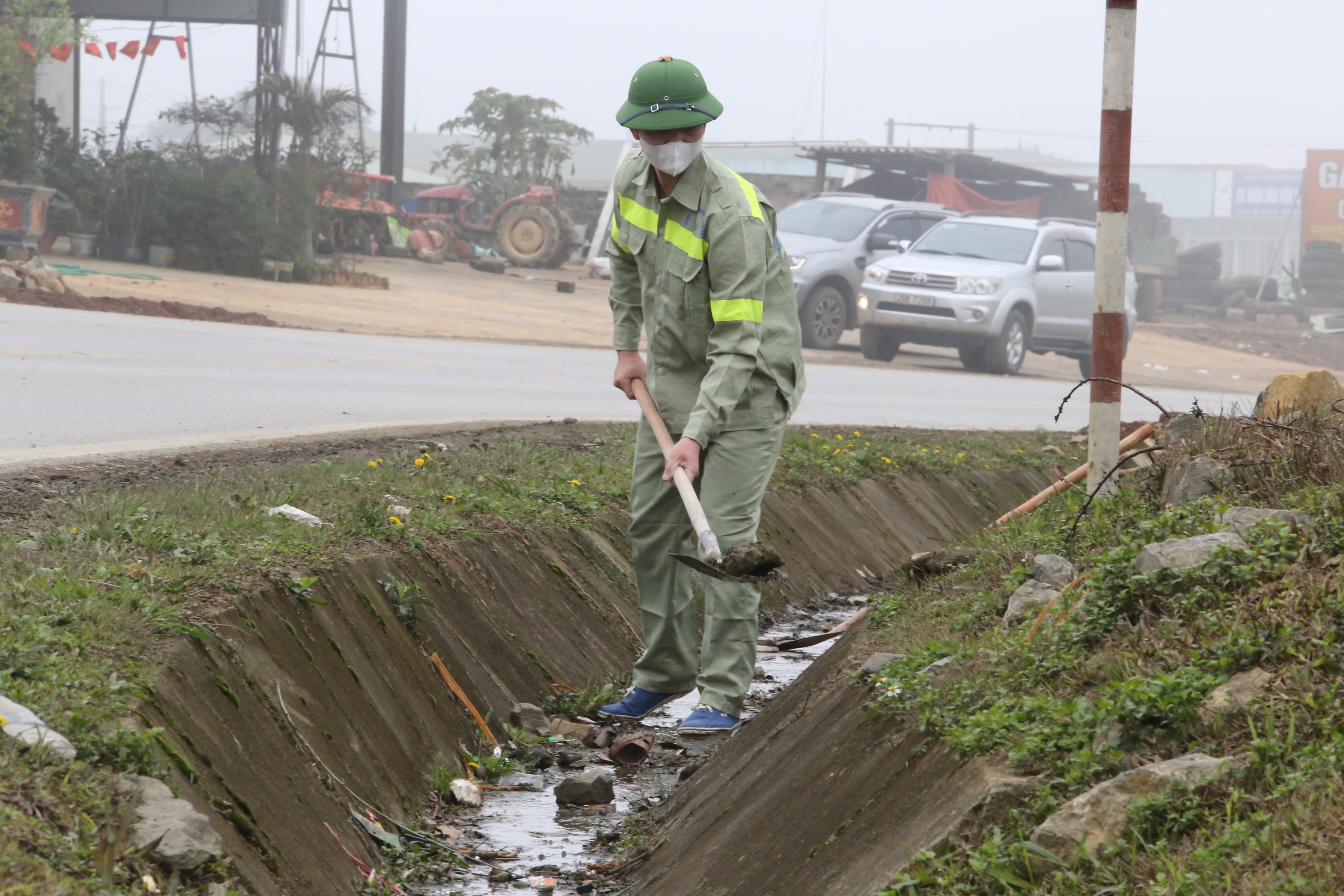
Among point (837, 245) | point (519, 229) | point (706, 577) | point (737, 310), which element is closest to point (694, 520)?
point (706, 577)

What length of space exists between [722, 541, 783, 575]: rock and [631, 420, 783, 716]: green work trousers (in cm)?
21

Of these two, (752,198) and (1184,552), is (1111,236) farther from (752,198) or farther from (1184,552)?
(1184,552)

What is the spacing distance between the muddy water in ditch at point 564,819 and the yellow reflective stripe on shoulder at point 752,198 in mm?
1774

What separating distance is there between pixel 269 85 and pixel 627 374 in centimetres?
2432

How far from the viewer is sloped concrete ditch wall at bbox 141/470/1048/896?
3352 mm

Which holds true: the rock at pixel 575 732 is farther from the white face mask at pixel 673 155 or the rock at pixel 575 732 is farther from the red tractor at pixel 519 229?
the red tractor at pixel 519 229

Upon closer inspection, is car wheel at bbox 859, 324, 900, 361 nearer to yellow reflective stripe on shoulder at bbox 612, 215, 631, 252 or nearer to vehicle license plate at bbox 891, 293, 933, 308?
vehicle license plate at bbox 891, 293, 933, 308

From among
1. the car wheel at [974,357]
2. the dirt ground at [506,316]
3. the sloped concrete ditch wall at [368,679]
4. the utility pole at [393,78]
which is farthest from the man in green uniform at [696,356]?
the utility pole at [393,78]

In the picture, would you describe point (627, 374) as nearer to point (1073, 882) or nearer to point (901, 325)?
point (1073, 882)

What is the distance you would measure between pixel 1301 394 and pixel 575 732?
9.38ft

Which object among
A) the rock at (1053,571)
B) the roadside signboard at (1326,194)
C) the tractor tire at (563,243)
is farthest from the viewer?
the roadside signboard at (1326,194)

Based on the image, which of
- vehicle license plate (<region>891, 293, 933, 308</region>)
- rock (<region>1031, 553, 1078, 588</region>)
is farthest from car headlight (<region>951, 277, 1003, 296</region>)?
rock (<region>1031, 553, 1078, 588</region>)

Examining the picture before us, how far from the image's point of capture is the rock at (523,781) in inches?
185

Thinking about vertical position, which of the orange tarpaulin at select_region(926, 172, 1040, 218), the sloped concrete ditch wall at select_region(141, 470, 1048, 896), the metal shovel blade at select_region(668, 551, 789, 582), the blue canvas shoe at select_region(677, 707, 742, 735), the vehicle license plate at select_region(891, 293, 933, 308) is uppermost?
the orange tarpaulin at select_region(926, 172, 1040, 218)
